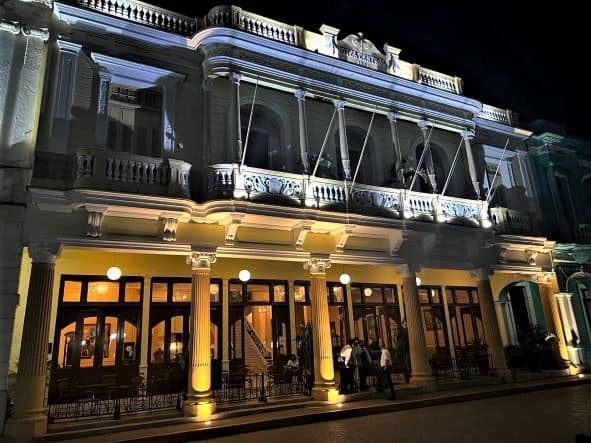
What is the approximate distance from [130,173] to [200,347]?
4608mm

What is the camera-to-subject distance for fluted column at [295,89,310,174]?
12578 millimetres

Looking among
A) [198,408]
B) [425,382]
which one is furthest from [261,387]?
[425,382]

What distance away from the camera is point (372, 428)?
29.6 feet

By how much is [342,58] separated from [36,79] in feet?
29.7

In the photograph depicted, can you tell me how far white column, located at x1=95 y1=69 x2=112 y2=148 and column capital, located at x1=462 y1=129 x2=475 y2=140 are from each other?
12.1 meters

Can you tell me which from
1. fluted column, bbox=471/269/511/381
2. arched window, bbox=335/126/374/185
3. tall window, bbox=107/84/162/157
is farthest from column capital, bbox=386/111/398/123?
tall window, bbox=107/84/162/157

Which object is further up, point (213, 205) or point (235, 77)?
point (235, 77)

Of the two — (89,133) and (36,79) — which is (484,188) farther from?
(36,79)

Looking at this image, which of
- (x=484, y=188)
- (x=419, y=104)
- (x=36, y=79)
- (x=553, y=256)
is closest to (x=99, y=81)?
(x=36, y=79)

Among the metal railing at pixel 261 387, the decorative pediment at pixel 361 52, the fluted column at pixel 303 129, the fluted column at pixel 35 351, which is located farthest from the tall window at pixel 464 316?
the fluted column at pixel 35 351

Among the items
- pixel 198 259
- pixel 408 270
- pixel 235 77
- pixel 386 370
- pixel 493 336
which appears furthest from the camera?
pixel 493 336

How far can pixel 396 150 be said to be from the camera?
569 inches

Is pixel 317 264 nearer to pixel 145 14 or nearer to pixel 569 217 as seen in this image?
pixel 145 14

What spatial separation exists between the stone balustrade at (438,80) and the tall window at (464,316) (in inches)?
347
